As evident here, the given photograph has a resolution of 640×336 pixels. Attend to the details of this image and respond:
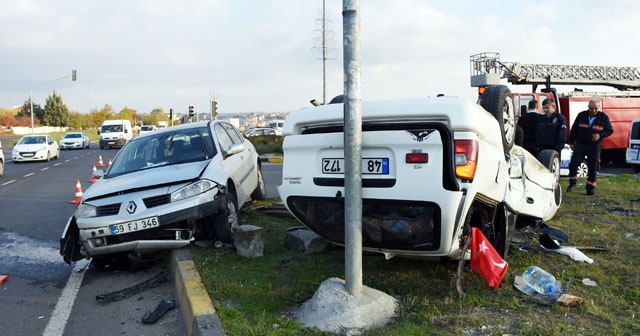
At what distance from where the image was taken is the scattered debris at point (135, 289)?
489cm

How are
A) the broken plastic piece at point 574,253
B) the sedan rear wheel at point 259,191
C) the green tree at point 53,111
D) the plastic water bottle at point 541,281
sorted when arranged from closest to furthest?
the plastic water bottle at point 541,281, the broken plastic piece at point 574,253, the sedan rear wheel at point 259,191, the green tree at point 53,111

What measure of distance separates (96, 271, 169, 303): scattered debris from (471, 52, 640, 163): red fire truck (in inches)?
163

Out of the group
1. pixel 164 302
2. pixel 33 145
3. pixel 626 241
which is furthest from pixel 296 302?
pixel 33 145

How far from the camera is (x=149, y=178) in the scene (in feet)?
19.5

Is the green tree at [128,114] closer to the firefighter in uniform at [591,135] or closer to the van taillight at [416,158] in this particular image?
the firefighter in uniform at [591,135]

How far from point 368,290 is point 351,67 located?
1625 millimetres

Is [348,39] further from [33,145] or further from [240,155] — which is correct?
[33,145]

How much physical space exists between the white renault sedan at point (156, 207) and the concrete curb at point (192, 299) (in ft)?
1.18

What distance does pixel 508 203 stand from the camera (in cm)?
435

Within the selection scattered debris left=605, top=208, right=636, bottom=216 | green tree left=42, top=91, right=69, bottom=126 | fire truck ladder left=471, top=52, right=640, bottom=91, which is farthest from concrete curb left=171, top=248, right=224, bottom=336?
green tree left=42, top=91, right=69, bottom=126

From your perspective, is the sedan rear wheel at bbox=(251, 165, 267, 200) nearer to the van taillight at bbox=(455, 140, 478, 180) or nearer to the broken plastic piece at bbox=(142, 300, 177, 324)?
the broken plastic piece at bbox=(142, 300, 177, 324)

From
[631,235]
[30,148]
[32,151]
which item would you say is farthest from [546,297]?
[30,148]

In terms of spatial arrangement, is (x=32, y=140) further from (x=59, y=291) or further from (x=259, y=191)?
(x=59, y=291)

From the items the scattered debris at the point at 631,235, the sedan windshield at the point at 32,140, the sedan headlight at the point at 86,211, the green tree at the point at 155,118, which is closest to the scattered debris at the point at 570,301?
the scattered debris at the point at 631,235
